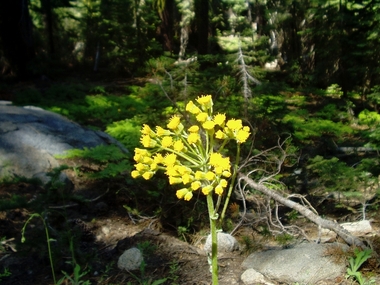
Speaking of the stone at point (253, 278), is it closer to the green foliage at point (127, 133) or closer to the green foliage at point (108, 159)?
the green foliage at point (108, 159)

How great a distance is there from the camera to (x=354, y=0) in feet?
31.2

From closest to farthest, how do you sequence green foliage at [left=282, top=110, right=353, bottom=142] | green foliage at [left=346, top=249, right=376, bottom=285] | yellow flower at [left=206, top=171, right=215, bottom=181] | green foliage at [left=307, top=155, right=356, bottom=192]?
yellow flower at [left=206, top=171, right=215, bottom=181] → green foliage at [left=346, top=249, right=376, bottom=285] → green foliage at [left=307, top=155, right=356, bottom=192] → green foliage at [left=282, top=110, right=353, bottom=142]

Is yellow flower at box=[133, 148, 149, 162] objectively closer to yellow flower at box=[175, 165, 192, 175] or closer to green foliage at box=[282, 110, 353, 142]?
yellow flower at box=[175, 165, 192, 175]

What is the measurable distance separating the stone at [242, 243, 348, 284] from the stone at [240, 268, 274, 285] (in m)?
0.03

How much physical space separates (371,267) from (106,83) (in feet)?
43.5

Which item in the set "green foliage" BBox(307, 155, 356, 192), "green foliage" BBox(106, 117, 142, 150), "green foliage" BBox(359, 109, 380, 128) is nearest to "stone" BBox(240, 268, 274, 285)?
"green foliage" BBox(307, 155, 356, 192)

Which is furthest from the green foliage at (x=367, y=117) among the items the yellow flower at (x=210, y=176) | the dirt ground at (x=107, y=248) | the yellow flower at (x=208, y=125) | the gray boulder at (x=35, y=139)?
the yellow flower at (x=210, y=176)

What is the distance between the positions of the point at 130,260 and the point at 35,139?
10.5 feet

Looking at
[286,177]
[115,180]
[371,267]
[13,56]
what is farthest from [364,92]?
[13,56]

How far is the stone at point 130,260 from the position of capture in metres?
3.19

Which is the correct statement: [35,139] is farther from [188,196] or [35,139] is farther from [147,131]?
[188,196]

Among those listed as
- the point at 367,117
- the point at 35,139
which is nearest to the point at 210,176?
the point at 35,139

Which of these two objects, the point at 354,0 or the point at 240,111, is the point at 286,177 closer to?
the point at 240,111

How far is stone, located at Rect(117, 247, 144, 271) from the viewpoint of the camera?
3186 mm
